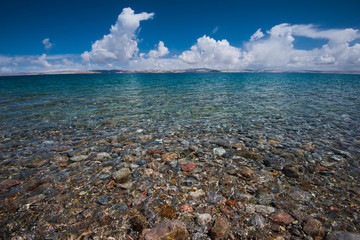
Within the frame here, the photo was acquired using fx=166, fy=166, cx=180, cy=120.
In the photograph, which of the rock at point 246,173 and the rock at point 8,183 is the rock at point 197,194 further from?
the rock at point 8,183

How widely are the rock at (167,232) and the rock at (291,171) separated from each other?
14.1 feet

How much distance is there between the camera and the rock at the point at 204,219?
3797mm

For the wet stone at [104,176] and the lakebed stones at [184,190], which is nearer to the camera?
the lakebed stones at [184,190]

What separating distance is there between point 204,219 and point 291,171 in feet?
12.9

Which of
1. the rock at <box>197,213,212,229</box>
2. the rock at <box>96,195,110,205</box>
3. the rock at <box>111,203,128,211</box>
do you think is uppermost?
the rock at <box>96,195,110,205</box>

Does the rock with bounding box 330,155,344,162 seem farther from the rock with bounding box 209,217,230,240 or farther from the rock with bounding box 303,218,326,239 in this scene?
the rock with bounding box 209,217,230,240

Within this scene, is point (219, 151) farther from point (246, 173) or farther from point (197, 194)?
point (197, 194)

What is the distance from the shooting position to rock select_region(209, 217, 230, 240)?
348 centimetres

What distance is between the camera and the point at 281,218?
391cm

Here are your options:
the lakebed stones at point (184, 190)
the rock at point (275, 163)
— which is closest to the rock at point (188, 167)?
the lakebed stones at point (184, 190)

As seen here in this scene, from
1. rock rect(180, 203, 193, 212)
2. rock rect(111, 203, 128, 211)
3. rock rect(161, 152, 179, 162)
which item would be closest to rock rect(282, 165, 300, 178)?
rock rect(180, 203, 193, 212)

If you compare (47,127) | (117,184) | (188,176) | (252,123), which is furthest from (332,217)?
(47,127)

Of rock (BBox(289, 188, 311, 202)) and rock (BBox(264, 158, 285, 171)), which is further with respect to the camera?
rock (BBox(264, 158, 285, 171))

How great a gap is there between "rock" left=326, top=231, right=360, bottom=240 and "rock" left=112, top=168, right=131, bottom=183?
17.5ft
